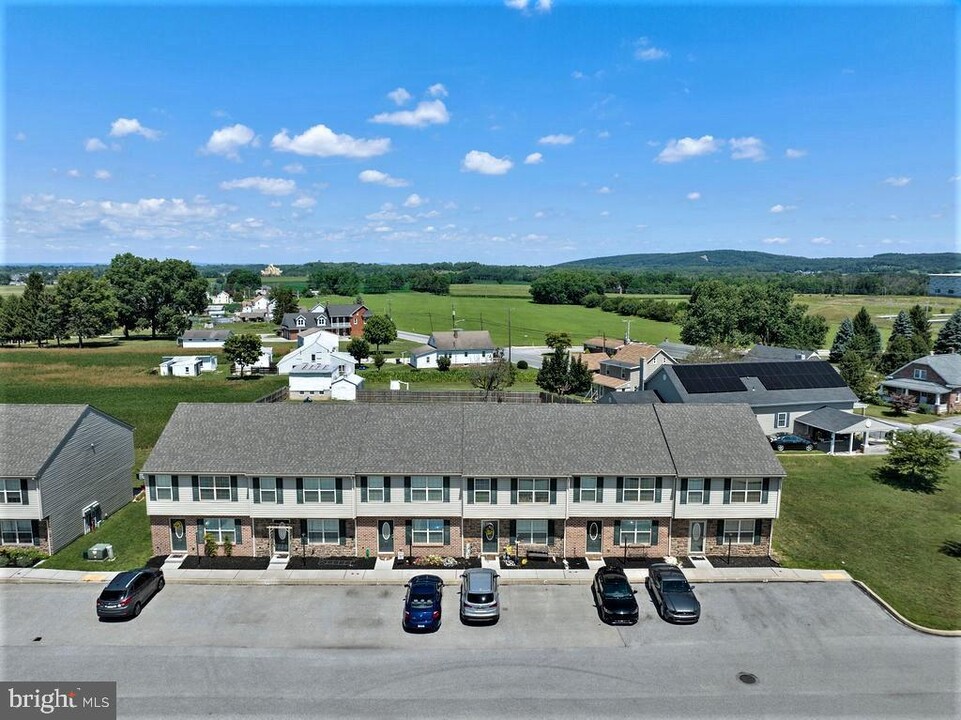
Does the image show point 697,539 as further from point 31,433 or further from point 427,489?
point 31,433

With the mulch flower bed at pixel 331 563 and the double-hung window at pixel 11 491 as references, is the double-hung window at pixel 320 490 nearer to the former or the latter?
the mulch flower bed at pixel 331 563

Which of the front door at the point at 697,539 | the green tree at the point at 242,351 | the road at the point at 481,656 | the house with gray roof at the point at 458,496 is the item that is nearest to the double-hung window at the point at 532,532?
the house with gray roof at the point at 458,496

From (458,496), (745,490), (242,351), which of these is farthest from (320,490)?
(242,351)

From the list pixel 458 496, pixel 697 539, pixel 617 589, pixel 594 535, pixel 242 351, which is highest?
pixel 242 351

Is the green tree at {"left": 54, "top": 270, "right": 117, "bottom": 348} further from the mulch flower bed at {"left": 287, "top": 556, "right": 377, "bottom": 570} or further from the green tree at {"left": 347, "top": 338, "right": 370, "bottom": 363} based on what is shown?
the mulch flower bed at {"left": 287, "top": 556, "right": 377, "bottom": 570}

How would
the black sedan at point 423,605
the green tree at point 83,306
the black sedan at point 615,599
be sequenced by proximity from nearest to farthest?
the black sedan at point 423,605, the black sedan at point 615,599, the green tree at point 83,306

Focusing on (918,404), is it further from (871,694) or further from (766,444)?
(871,694)
